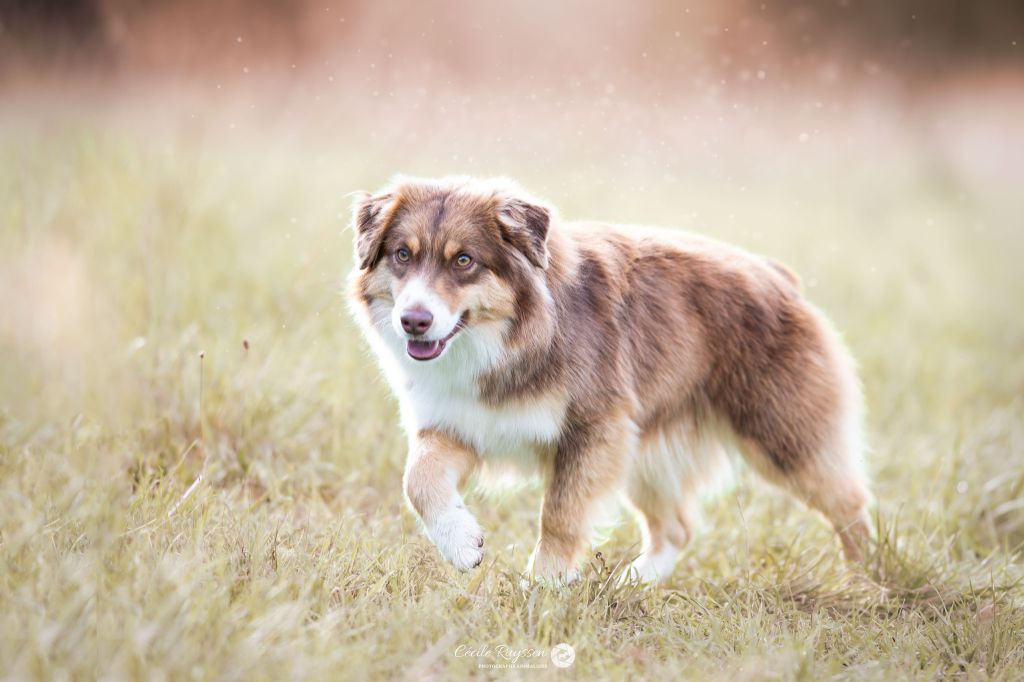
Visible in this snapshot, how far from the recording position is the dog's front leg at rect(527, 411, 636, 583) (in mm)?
4141

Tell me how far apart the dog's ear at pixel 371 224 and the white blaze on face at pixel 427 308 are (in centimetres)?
38

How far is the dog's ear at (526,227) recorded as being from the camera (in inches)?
158

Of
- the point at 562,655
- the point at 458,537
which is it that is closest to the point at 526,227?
the point at 458,537

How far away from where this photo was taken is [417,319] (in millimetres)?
3684

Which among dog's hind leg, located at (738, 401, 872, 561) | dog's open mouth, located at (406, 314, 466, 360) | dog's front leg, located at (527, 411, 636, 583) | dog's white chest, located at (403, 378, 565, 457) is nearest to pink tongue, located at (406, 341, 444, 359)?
dog's open mouth, located at (406, 314, 466, 360)

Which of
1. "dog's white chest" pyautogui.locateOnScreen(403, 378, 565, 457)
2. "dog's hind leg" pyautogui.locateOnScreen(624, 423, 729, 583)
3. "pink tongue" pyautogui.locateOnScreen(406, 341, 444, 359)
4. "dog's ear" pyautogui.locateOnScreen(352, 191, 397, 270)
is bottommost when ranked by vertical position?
"dog's hind leg" pyautogui.locateOnScreen(624, 423, 729, 583)

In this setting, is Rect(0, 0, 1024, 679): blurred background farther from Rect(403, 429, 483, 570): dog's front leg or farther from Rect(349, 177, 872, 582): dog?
Rect(349, 177, 872, 582): dog

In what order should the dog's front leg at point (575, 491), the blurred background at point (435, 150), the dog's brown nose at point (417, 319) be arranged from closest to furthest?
the dog's brown nose at point (417, 319), the dog's front leg at point (575, 491), the blurred background at point (435, 150)

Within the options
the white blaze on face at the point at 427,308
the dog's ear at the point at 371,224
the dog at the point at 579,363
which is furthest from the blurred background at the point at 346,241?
the white blaze on face at the point at 427,308

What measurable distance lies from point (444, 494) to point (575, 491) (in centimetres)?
58

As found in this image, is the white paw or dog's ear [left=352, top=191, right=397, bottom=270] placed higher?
dog's ear [left=352, top=191, right=397, bottom=270]

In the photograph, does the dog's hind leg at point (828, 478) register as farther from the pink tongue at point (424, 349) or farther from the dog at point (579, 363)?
the pink tongue at point (424, 349)

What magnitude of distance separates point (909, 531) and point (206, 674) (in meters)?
3.91

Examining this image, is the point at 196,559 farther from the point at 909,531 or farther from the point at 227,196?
the point at 227,196
